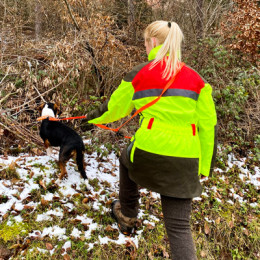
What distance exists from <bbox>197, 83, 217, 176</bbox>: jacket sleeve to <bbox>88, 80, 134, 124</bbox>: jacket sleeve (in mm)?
645

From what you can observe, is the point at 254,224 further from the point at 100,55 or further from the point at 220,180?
the point at 100,55

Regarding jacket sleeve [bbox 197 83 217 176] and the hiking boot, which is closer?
jacket sleeve [bbox 197 83 217 176]

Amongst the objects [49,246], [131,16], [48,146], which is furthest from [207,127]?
[131,16]

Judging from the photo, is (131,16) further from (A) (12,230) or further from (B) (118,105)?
(A) (12,230)

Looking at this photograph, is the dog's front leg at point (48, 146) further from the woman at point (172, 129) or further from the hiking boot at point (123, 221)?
the woman at point (172, 129)

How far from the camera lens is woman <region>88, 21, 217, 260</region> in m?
1.82

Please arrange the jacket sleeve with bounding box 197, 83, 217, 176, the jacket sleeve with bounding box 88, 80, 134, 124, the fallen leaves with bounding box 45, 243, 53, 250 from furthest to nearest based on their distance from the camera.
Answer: the fallen leaves with bounding box 45, 243, 53, 250, the jacket sleeve with bounding box 88, 80, 134, 124, the jacket sleeve with bounding box 197, 83, 217, 176

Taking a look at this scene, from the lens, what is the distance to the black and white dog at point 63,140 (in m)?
3.29

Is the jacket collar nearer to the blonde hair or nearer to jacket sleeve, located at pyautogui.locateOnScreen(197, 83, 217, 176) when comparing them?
the blonde hair

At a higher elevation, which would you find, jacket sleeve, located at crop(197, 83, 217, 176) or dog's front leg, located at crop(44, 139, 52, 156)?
jacket sleeve, located at crop(197, 83, 217, 176)

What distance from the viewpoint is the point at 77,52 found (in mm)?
4949

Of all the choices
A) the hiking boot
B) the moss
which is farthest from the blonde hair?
the moss

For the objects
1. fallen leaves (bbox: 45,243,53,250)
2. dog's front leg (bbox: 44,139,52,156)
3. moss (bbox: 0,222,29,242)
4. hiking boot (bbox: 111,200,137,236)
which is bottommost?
hiking boot (bbox: 111,200,137,236)

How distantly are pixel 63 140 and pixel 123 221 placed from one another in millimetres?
1508
